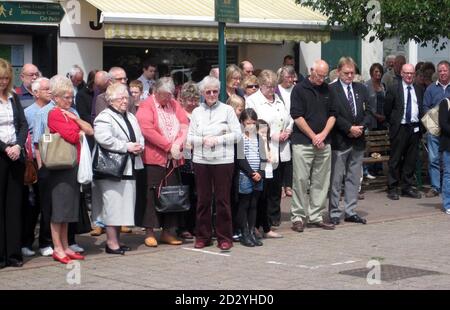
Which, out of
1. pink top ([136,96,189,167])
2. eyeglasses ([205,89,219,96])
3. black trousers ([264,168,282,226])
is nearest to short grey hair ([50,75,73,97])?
pink top ([136,96,189,167])

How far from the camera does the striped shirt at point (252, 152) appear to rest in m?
10.7

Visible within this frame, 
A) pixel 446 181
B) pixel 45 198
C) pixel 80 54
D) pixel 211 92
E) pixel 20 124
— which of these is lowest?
pixel 446 181

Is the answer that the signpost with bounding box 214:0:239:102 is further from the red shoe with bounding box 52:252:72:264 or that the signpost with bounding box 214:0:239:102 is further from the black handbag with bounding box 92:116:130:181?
the red shoe with bounding box 52:252:72:264

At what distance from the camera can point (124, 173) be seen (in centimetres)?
1016

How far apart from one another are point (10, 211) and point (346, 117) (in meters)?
4.51

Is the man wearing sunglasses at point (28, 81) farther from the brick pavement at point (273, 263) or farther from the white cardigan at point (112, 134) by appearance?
the brick pavement at point (273, 263)

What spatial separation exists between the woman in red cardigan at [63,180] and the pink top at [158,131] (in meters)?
0.92

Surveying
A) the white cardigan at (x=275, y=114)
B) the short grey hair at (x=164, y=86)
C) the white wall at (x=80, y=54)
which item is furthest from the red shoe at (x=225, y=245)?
the white wall at (x=80, y=54)

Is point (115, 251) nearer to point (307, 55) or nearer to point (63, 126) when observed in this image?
point (63, 126)

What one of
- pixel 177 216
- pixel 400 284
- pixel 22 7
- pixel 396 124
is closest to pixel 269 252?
pixel 177 216

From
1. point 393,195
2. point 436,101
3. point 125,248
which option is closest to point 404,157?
point 393,195

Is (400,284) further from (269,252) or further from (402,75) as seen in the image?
(402,75)

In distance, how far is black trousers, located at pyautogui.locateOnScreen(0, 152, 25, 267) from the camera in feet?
31.1

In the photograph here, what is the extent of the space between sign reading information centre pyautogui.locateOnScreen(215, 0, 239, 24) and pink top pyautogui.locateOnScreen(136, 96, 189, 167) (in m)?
1.38
